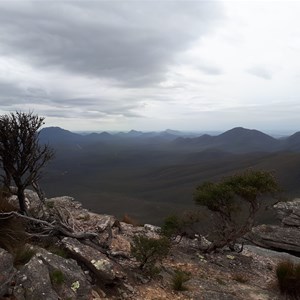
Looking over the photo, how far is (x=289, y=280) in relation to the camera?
14656mm

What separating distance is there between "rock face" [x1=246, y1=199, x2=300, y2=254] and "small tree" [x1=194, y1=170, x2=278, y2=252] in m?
7.00

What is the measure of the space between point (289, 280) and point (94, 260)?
28.1 ft

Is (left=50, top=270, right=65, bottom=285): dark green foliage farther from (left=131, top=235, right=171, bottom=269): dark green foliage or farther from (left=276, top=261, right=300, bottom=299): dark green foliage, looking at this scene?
(left=276, top=261, right=300, bottom=299): dark green foliage

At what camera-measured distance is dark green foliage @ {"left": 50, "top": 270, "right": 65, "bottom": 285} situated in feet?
31.8

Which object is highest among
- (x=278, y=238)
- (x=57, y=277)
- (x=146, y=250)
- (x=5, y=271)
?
(x=5, y=271)

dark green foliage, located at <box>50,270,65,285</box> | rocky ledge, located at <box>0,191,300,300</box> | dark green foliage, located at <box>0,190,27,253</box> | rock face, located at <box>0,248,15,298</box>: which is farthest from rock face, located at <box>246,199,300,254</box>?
rock face, located at <box>0,248,15,298</box>

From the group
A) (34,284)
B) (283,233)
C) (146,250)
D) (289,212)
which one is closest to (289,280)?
(146,250)

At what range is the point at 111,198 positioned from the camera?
193 m

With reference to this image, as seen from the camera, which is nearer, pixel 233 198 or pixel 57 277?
pixel 57 277

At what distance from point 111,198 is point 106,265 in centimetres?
18377

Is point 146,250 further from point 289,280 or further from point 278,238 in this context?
point 278,238

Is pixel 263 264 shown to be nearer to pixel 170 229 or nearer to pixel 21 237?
pixel 170 229

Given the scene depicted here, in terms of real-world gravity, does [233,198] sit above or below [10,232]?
below

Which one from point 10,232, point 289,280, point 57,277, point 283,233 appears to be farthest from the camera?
point 283,233
